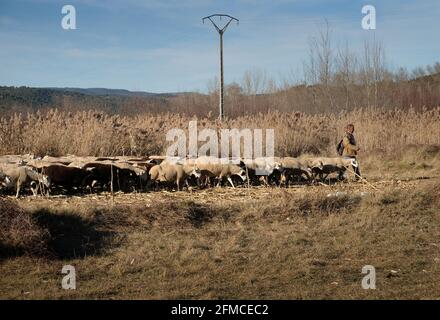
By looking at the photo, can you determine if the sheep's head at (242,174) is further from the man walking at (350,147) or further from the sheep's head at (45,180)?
the sheep's head at (45,180)

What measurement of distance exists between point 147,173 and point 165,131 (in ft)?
15.7

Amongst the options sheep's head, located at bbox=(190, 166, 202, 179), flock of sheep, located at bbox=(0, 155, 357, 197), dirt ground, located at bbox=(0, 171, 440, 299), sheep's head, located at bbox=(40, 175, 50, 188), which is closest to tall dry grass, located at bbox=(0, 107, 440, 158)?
flock of sheep, located at bbox=(0, 155, 357, 197)

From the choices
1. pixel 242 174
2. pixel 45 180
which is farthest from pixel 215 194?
pixel 45 180

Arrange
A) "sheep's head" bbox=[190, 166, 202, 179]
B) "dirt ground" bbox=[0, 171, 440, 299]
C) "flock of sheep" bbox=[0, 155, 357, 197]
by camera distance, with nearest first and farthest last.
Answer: "dirt ground" bbox=[0, 171, 440, 299] → "flock of sheep" bbox=[0, 155, 357, 197] → "sheep's head" bbox=[190, 166, 202, 179]

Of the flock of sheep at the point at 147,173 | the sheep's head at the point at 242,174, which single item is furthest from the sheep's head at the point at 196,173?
the sheep's head at the point at 242,174

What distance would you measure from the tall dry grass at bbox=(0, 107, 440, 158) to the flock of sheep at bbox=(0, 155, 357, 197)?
83.6 inches

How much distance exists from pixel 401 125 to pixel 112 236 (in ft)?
43.0

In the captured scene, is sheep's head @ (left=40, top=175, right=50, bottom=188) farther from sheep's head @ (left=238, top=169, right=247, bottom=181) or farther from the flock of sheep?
sheep's head @ (left=238, top=169, right=247, bottom=181)

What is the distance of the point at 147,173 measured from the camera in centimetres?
1109

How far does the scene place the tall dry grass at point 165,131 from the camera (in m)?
13.9

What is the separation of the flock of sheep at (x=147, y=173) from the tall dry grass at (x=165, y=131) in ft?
6.97

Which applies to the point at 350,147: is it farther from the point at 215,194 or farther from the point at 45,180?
the point at 45,180

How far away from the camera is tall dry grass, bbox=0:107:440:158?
13891 millimetres
